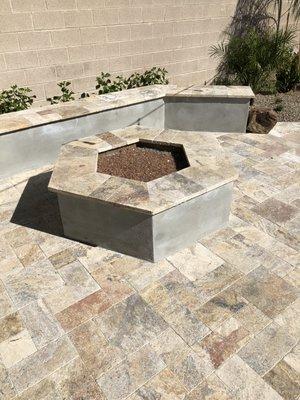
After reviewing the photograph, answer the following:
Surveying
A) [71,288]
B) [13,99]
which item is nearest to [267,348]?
[71,288]

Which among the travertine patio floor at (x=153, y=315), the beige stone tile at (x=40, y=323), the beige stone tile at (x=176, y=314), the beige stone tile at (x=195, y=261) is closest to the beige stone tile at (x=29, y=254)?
the travertine patio floor at (x=153, y=315)

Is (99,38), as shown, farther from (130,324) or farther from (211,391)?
(211,391)

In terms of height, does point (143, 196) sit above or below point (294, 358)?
above

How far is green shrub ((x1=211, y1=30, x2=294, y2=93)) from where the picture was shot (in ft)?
27.5

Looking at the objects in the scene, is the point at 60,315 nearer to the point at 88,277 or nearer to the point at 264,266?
the point at 88,277

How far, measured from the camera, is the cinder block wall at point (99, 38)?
5.98 m

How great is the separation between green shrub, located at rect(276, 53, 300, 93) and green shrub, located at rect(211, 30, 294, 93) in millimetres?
165

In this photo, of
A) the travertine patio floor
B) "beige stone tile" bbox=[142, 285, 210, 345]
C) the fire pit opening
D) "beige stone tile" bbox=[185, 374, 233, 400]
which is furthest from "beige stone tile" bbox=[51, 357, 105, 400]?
the fire pit opening

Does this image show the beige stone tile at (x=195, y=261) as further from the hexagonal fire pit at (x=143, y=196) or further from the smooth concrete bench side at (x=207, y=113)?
the smooth concrete bench side at (x=207, y=113)

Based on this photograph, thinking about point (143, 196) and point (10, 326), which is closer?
point (10, 326)

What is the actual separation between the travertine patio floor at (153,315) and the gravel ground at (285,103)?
157 inches

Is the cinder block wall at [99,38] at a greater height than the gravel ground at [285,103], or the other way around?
the cinder block wall at [99,38]

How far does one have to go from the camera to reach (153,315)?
321 centimetres

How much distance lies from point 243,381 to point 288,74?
8.52 metres
